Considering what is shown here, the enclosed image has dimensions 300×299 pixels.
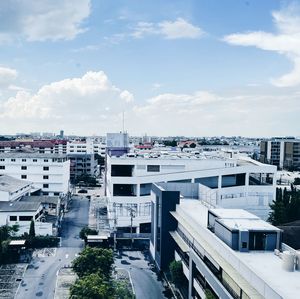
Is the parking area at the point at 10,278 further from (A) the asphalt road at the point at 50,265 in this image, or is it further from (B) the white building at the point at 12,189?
(B) the white building at the point at 12,189

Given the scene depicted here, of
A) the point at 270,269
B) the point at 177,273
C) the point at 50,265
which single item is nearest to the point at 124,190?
the point at 50,265

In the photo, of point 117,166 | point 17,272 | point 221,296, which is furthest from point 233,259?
point 117,166

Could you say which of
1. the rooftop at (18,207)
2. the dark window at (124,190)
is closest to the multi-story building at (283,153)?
the dark window at (124,190)

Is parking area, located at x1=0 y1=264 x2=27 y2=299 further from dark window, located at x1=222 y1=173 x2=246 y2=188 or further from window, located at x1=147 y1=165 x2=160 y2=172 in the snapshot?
dark window, located at x1=222 y1=173 x2=246 y2=188

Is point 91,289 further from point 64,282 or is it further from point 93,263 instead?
point 64,282

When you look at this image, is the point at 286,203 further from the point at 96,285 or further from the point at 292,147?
the point at 292,147
